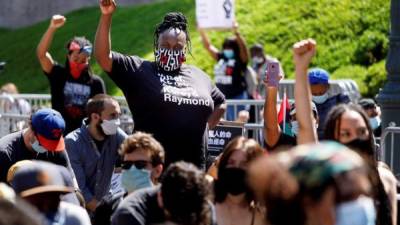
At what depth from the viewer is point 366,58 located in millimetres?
19453

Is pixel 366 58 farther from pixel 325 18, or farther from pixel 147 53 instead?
pixel 147 53

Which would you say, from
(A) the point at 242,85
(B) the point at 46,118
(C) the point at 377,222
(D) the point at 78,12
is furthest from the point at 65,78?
(D) the point at 78,12

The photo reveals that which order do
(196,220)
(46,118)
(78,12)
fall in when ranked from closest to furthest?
(196,220) < (46,118) < (78,12)

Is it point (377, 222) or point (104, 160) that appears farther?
point (104, 160)

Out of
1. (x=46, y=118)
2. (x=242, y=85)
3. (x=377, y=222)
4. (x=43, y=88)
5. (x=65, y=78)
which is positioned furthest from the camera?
(x=43, y=88)

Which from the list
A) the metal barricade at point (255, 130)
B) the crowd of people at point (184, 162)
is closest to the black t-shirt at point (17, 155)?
the crowd of people at point (184, 162)

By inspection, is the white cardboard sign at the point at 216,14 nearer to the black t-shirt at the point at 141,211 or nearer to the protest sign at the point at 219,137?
the protest sign at the point at 219,137

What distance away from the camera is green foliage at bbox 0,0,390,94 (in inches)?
766

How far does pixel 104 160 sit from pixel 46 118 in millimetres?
1477

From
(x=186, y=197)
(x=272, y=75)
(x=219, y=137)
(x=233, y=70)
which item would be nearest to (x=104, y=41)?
(x=272, y=75)

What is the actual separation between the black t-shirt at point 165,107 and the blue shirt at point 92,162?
49.3 inches

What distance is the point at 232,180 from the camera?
6152 mm

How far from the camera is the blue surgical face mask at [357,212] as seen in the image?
4.37 metres

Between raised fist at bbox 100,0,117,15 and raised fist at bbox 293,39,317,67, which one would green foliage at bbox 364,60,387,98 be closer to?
raised fist at bbox 100,0,117,15
